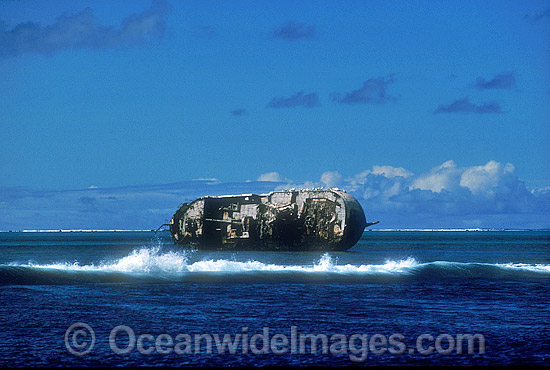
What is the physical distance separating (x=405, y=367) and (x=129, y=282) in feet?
90.9

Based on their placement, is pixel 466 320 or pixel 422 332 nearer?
pixel 422 332

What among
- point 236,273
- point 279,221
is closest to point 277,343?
point 236,273

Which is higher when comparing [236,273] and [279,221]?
[279,221]

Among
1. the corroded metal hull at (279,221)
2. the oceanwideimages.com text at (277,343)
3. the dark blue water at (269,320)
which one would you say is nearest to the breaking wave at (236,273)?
the dark blue water at (269,320)

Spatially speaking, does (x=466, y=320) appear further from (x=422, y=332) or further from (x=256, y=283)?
(x=256, y=283)

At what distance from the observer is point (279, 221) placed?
3147 inches

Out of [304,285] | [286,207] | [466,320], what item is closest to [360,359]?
[466,320]

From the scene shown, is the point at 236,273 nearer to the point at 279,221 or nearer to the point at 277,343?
the point at 277,343

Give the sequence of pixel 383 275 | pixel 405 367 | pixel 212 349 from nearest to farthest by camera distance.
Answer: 1. pixel 405 367
2. pixel 212 349
3. pixel 383 275

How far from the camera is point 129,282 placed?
4125cm

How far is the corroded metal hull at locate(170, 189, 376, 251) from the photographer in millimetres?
78062

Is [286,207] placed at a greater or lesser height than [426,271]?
greater

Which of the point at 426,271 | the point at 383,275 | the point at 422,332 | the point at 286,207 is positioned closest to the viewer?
the point at 422,332

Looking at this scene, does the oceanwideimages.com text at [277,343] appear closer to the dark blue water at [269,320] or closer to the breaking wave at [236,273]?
the dark blue water at [269,320]
